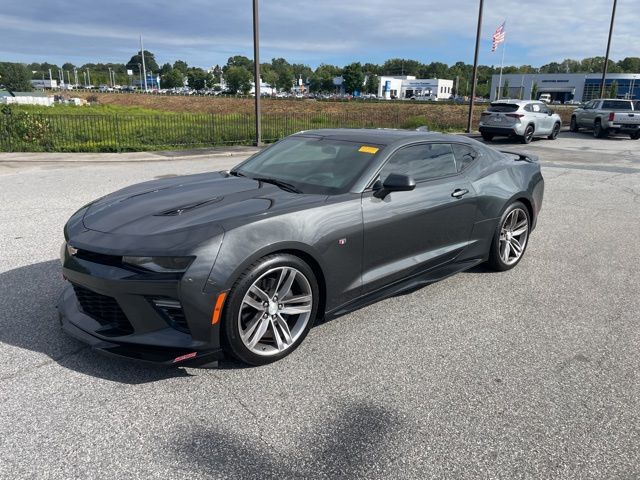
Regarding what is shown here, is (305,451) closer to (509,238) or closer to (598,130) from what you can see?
(509,238)

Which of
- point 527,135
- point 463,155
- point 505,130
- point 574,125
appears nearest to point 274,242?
point 463,155

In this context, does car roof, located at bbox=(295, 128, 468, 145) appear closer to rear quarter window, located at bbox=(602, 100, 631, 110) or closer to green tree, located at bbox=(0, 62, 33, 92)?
rear quarter window, located at bbox=(602, 100, 631, 110)

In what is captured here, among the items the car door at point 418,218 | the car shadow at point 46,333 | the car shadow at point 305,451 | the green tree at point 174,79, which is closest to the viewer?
the car shadow at point 305,451

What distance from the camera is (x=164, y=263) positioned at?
2891 mm

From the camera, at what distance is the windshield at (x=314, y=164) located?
152 inches

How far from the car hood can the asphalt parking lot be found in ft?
2.94

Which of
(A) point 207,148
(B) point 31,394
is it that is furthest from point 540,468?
(A) point 207,148

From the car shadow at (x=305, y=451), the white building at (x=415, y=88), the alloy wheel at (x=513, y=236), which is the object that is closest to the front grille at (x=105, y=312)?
the car shadow at (x=305, y=451)

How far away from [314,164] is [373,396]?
1995 mm

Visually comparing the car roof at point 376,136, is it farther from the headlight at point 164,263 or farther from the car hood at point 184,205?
the headlight at point 164,263

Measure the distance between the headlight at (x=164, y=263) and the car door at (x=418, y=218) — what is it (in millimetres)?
1360

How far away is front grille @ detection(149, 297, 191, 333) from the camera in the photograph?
113 inches

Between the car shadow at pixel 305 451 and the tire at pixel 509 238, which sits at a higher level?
the tire at pixel 509 238

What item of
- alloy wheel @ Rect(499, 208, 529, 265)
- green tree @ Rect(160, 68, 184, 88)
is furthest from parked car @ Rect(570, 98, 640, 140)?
green tree @ Rect(160, 68, 184, 88)
